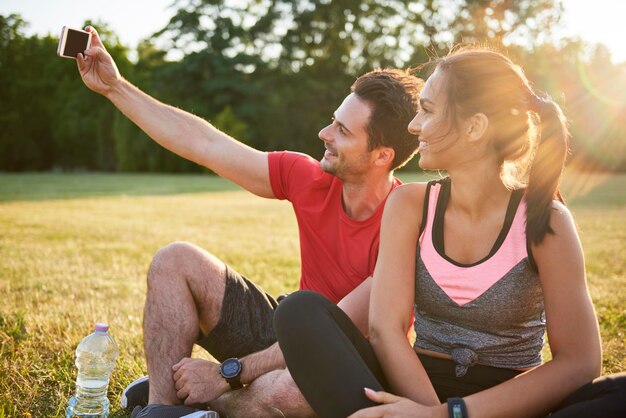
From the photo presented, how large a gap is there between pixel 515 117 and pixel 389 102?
3.73ft

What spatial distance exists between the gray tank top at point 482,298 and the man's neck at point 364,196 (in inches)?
28.9

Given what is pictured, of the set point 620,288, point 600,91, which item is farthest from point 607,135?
point 620,288

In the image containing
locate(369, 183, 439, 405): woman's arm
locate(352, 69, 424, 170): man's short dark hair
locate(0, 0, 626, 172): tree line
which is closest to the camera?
locate(369, 183, 439, 405): woman's arm

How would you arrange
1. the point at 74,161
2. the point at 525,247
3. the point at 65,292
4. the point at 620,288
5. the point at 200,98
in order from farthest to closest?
the point at 74,161 → the point at 200,98 → the point at 620,288 → the point at 65,292 → the point at 525,247

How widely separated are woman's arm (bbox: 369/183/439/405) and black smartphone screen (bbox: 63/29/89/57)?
6.55 ft

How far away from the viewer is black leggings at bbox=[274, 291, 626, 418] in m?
2.19

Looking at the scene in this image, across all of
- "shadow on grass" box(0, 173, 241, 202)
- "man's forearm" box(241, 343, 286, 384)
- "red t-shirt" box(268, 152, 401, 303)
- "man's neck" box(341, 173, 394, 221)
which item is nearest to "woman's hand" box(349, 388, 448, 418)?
"man's forearm" box(241, 343, 286, 384)

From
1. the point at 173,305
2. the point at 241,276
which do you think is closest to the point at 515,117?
the point at 241,276

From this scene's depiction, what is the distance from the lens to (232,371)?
9.59 feet

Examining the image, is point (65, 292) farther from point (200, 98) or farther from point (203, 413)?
point (200, 98)

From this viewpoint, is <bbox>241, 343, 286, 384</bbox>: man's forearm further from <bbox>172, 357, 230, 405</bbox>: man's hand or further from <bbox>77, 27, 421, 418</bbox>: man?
<bbox>172, 357, 230, 405</bbox>: man's hand

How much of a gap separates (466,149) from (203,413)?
153cm

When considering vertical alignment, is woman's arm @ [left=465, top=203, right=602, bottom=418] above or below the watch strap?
above

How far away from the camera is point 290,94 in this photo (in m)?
44.6
